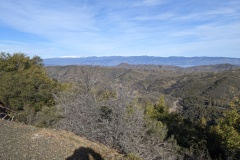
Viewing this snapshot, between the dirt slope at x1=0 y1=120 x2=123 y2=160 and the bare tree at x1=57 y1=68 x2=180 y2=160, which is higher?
the dirt slope at x1=0 y1=120 x2=123 y2=160

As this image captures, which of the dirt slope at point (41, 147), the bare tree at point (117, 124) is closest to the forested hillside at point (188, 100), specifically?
the bare tree at point (117, 124)

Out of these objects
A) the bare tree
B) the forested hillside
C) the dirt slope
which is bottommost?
the forested hillside

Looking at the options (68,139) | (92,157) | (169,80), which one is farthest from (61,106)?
(169,80)

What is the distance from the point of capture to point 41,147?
875 cm

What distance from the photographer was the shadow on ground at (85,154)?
339 inches

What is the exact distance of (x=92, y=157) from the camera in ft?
29.3

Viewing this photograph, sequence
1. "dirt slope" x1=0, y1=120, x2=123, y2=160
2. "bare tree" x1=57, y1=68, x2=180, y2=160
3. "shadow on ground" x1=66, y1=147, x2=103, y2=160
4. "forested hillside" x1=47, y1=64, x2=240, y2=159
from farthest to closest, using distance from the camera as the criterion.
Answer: "forested hillside" x1=47, y1=64, x2=240, y2=159 < "bare tree" x1=57, y1=68, x2=180, y2=160 < "shadow on ground" x1=66, y1=147, x2=103, y2=160 < "dirt slope" x1=0, y1=120, x2=123, y2=160

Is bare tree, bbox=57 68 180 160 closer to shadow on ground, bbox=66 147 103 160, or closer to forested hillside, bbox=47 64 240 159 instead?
forested hillside, bbox=47 64 240 159

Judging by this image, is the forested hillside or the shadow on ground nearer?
the shadow on ground

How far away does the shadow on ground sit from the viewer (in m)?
8.62

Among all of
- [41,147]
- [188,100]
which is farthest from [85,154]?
[188,100]

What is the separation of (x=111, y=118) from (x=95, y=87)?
18.7 ft

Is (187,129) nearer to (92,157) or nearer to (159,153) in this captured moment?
(159,153)

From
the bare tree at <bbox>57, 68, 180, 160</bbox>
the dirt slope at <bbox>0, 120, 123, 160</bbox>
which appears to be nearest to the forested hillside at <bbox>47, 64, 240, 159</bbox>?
the bare tree at <bbox>57, 68, 180, 160</bbox>
